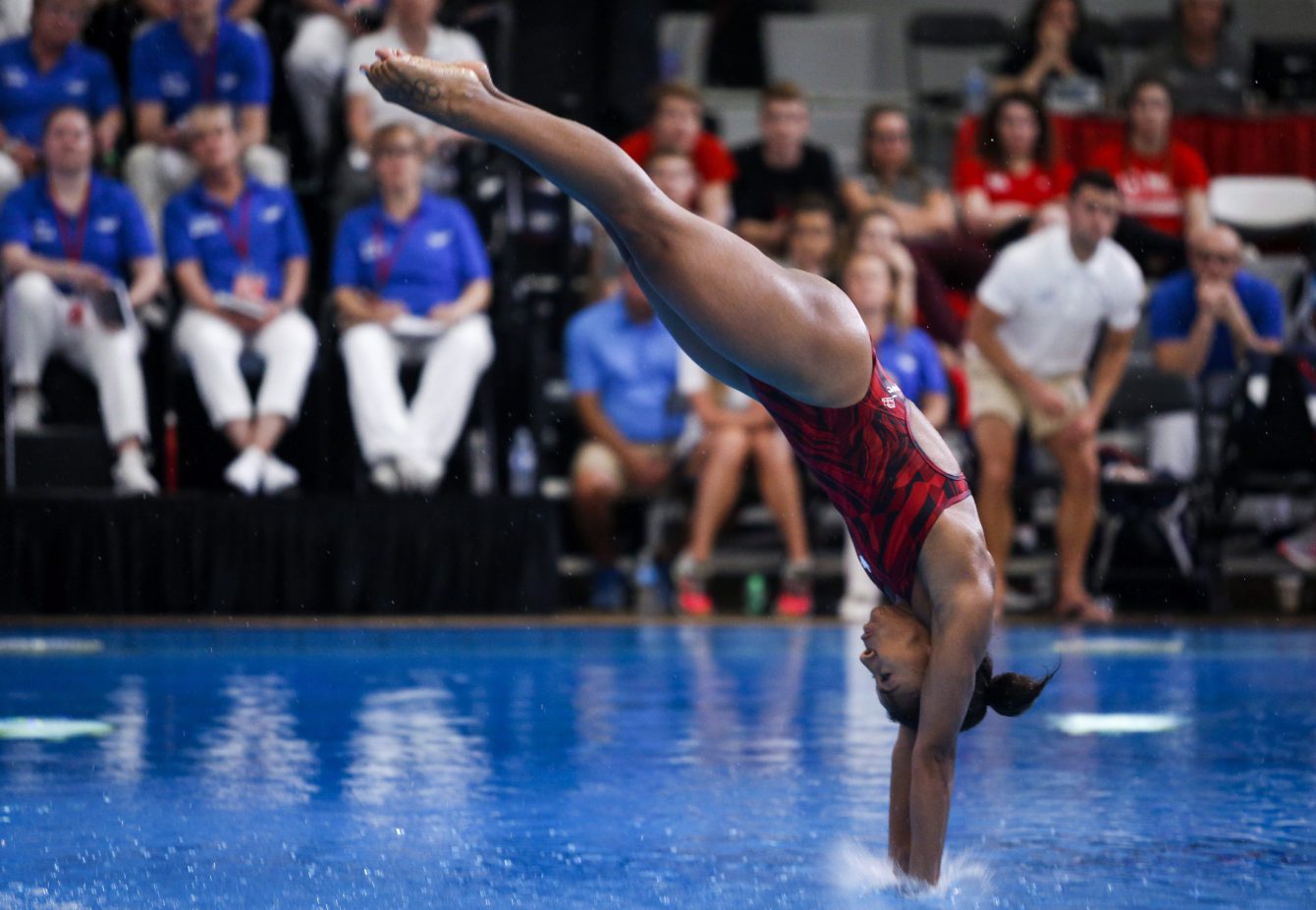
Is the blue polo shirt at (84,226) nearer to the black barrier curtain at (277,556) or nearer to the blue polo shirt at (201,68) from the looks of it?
the blue polo shirt at (201,68)

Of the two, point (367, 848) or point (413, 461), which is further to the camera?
point (413, 461)

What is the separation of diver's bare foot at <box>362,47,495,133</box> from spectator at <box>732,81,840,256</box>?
5.90m

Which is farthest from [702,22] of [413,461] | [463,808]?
[463,808]

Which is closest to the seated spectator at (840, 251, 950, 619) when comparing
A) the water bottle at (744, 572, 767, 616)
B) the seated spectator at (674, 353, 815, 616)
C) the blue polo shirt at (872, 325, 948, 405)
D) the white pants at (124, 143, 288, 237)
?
the blue polo shirt at (872, 325, 948, 405)

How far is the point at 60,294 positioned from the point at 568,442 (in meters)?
2.53

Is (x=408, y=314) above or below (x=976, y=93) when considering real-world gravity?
below

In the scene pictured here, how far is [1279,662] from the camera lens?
665 cm

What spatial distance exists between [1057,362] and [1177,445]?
2.99 ft

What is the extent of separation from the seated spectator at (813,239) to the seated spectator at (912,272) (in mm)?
93

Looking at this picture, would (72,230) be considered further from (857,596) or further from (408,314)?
(857,596)

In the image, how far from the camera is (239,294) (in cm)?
825

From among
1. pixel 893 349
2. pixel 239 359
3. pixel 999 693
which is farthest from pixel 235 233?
pixel 999 693

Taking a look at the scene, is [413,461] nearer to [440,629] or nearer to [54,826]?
[440,629]

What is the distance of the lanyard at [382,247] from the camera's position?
27.6ft
